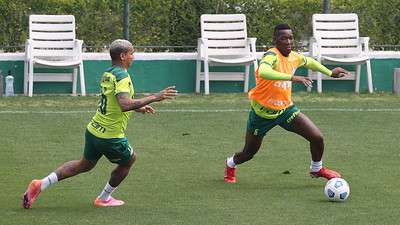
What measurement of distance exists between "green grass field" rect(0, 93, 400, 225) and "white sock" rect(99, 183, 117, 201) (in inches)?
6.8

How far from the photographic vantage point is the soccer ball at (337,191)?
11.0m

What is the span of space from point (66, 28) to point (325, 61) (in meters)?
4.60

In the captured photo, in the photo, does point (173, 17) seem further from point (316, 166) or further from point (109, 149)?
point (109, 149)

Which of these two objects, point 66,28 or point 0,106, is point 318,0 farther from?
point 0,106

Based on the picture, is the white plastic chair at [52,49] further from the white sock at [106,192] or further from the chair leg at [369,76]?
the white sock at [106,192]

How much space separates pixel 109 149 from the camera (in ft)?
34.7

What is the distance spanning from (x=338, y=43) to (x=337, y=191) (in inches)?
419

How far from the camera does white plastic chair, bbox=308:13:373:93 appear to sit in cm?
2120

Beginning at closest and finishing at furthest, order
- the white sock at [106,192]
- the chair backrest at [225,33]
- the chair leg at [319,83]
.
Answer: the white sock at [106,192], the chair backrest at [225,33], the chair leg at [319,83]

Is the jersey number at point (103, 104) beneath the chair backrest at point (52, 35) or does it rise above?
above

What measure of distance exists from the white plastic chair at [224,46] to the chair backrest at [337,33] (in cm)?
131

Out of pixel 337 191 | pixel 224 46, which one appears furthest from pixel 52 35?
pixel 337 191

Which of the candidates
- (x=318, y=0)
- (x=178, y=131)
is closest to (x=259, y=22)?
(x=318, y=0)

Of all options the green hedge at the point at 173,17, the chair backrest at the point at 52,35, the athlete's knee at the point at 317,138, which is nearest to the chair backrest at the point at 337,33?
the green hedge at the point at 173,17
